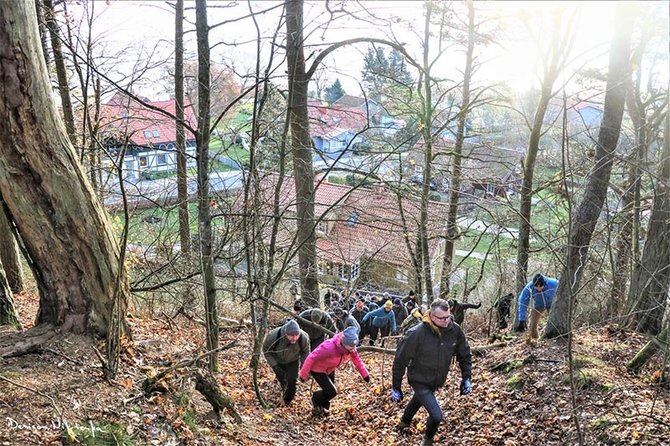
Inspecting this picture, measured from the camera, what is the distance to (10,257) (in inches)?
330

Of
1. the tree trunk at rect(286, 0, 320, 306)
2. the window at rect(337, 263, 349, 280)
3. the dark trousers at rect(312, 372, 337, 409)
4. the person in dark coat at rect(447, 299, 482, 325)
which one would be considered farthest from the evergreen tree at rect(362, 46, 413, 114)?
the dark trousers at rect(312, 372, 337, 409)

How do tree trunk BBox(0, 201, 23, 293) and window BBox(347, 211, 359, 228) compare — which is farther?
tree trunk BBox(0, 201, 23, 293)

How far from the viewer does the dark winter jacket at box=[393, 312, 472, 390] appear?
565 cm

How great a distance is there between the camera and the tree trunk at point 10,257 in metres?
8.20

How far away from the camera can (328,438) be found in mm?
6180

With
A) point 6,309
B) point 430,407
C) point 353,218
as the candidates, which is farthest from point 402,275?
point 6,309

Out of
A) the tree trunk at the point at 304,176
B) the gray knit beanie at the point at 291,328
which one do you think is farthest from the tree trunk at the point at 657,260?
the tree trunk at the point at 304,176

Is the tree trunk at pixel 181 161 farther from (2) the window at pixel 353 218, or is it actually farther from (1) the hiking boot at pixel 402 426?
(1) the hiking boot at pixel 402 426

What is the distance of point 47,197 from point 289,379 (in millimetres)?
4060

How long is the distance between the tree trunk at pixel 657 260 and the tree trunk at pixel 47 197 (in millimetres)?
6533

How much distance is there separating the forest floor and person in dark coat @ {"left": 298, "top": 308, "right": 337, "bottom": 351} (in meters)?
0.84

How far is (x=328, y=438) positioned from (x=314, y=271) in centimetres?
386

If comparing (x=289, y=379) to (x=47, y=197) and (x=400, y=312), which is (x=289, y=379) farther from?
(x=400, y=312)

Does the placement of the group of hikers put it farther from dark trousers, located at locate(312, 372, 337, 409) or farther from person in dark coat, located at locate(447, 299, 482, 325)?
person in dark coat, located at locate(447, 299, 482, 325)
